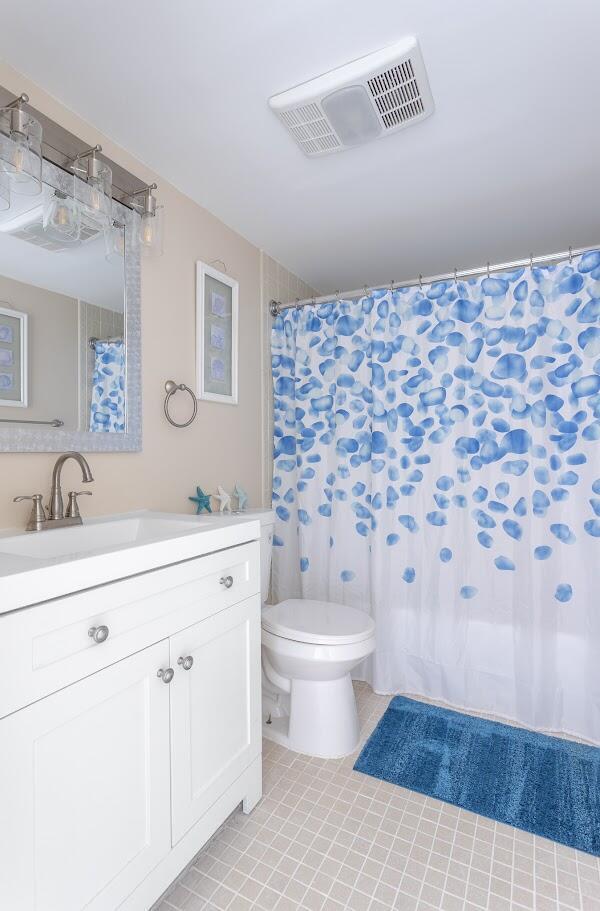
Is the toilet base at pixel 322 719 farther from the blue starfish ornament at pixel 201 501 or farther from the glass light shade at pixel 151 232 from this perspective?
the glass light shade at pixel 151 232

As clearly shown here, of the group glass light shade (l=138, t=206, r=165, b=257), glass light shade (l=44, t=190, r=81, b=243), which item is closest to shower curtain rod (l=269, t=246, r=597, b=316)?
glass light shade (l=138, t=206, r=165, b=257)

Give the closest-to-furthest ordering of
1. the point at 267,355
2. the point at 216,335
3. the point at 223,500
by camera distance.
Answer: the point at 223,500
the point at 216,335
the point at 267,355

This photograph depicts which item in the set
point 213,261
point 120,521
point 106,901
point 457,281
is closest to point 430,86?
point 457,281

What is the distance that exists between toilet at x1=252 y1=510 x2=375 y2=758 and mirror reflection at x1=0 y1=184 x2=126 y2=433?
96cm

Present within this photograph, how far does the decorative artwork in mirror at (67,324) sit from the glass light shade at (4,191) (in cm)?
2

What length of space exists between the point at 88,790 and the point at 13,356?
1064mm

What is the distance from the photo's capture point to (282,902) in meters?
1.21

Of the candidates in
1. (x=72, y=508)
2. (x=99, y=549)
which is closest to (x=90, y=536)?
(x=72, y=508)

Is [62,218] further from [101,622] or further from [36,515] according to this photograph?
[101,622]

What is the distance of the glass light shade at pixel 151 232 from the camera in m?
1.70

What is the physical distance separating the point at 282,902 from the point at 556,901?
27.4 inches

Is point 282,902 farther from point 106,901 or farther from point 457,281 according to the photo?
point 457,281

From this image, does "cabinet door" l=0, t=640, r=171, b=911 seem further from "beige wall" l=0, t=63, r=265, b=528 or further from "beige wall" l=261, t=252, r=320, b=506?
"beige wall" l=261, t=252, r=320, b=506

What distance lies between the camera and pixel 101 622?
973 millimetres
